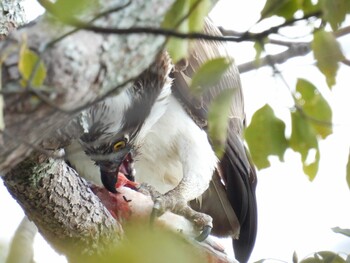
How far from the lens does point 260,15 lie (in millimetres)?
2168

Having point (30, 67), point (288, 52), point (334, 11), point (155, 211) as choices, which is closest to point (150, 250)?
point (30, 67)

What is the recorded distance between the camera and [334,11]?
2.11 m

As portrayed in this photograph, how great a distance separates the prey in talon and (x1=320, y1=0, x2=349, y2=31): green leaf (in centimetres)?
189

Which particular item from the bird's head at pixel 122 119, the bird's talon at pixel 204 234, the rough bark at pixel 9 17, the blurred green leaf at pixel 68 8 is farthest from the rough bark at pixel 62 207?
the blurred green leaf at pixel 68 8

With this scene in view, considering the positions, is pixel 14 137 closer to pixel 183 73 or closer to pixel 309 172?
pixel 309 172

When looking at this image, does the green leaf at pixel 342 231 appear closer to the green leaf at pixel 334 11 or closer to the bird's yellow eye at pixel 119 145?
the green leaf at pixel 334 11

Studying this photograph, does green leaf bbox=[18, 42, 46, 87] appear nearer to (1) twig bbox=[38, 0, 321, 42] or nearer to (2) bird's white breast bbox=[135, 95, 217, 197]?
(1) twig bbox=[38, 0, 321, 42]

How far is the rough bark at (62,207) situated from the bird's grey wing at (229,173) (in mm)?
1214

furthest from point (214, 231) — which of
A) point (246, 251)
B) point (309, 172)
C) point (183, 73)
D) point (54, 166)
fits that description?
point (309, 172)

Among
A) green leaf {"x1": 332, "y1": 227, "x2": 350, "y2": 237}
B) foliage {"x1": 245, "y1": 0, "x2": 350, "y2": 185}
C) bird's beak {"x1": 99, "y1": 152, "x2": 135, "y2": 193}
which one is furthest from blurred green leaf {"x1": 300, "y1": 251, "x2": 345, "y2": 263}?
bird's beak {"x1": 99, "y1": 152, "x2": 135, "y2": 193}

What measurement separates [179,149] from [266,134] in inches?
103

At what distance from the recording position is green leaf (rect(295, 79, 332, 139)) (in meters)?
2.21

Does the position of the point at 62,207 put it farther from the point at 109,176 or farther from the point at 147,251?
the point at 147,251

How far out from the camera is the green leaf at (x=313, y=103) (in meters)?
2.21
